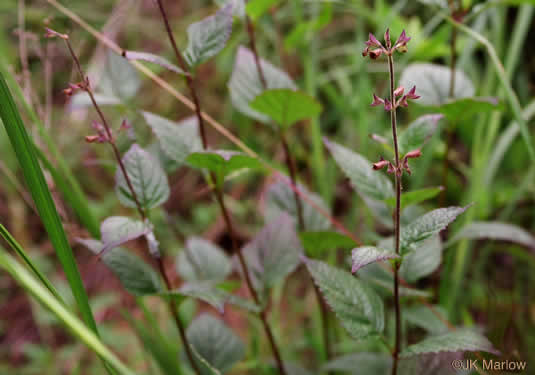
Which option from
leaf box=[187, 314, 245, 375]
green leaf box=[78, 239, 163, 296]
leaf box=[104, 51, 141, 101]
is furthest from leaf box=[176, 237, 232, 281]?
leaf box=[104, 51, 141, 101]

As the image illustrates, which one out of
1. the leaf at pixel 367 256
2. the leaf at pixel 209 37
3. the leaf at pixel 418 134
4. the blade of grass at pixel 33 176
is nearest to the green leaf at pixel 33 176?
the blade of grass at pixel 33 176

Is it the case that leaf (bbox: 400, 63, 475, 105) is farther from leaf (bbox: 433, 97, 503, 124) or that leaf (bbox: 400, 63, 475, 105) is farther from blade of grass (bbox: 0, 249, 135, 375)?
blade of grass (bbox: 0, 249, 135, 375)

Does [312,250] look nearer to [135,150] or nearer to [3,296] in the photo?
[135,150]

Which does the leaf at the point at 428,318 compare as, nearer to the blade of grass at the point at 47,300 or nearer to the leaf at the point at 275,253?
the leaf at the point at 275,253

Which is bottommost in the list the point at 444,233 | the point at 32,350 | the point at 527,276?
the point at 32,350

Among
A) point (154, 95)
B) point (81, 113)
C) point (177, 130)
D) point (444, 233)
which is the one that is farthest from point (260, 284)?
point (154, 95)

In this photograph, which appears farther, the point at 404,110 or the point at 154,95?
the point at 154,95

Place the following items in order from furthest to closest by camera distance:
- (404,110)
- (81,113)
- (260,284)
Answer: (81,113)
(404,110)
(260,284)
